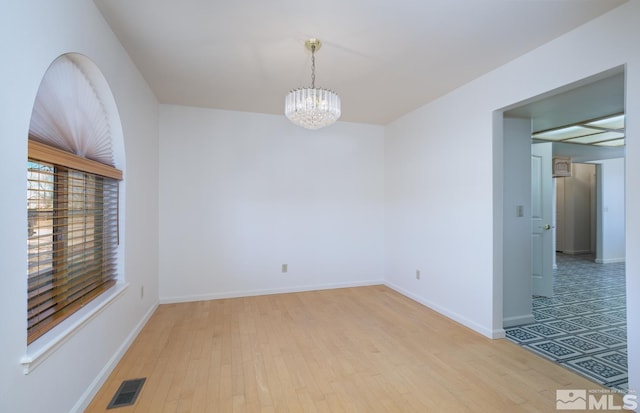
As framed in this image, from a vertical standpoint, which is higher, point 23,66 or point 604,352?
point 23,66

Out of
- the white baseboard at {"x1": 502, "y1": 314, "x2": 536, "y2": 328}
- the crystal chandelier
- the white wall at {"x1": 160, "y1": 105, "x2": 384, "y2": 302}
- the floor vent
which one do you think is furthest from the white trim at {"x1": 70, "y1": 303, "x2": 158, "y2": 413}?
the white baseboard at {"x1": 502, "y1": 314, "x2": 536, "y2": 328}

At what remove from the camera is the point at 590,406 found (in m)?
1.89

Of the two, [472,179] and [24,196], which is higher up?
[472,179]

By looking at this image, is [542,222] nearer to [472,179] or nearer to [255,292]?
[472,179]

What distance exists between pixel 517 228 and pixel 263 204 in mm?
3301

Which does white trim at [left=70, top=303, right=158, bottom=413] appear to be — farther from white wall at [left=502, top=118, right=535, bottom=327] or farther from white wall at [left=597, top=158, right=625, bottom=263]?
white wall at [left=597, top=158, right=625, bottom=263]

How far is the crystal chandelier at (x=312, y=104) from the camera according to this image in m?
2.31

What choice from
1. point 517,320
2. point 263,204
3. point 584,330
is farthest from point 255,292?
point 584,330

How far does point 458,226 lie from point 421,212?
0.71 metres

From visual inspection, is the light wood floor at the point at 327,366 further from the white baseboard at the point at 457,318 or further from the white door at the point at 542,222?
the white door at the point at 542,222

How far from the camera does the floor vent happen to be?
1889mm

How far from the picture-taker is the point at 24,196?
4.32ft

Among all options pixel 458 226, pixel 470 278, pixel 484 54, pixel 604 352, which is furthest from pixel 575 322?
pixel 484 54

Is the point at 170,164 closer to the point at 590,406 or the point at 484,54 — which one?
the point at 484,54
